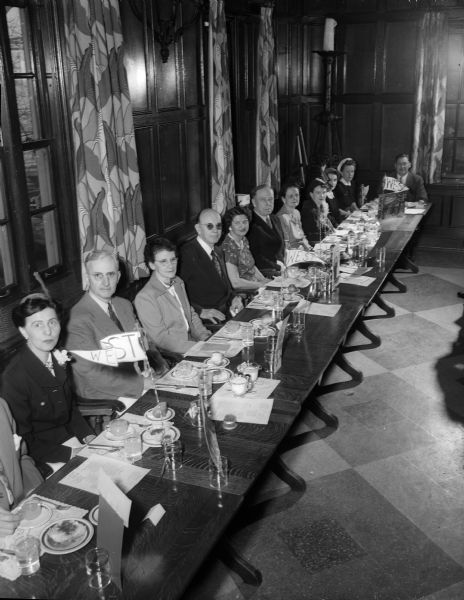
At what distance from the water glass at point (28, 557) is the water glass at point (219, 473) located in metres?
0.66

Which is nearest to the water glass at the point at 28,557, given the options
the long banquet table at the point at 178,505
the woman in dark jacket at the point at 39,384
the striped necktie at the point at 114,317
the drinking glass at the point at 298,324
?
the long banquet table at the point at 178,505

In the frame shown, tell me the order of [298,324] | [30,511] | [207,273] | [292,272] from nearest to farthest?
[30,511] → [298,324] → [207,273] → [292,272]

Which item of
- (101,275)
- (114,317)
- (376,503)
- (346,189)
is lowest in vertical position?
(376,503)

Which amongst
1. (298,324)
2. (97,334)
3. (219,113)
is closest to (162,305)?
(97,334)

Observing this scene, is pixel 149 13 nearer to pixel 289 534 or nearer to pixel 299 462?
pixel 299 462

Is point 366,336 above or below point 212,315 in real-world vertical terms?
below

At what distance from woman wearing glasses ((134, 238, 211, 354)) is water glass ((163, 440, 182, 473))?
Answer: 1.37 metres

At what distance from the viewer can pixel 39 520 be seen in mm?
2141

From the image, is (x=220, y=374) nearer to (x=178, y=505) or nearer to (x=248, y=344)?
(x=248, y=344)

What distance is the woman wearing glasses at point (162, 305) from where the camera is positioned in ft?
12.8

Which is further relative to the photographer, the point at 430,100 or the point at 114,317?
the point at 430,100

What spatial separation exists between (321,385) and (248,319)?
1072 mm

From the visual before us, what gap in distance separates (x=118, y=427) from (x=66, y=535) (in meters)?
0.62

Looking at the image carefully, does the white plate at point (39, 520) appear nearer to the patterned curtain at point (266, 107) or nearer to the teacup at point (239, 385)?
the teacup at point (239, 385)
